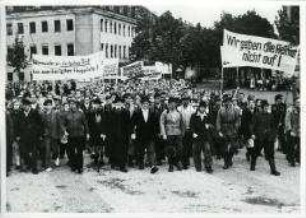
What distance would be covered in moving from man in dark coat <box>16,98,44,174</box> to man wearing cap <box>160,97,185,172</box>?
256 centimetres

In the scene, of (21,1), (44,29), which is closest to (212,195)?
(21,1)

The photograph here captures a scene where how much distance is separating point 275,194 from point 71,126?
170 inches

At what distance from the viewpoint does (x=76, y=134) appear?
1079 cm

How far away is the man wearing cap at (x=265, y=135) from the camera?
1047 centimetres

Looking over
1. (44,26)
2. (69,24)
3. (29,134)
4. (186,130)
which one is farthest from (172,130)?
(69,24)

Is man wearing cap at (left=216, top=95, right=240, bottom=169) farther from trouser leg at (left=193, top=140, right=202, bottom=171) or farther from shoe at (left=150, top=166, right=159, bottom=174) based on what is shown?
shoe at (left=150, top=166, right=159, bottom=174)

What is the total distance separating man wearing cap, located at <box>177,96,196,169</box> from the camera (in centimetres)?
1116

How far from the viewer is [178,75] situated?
153ft

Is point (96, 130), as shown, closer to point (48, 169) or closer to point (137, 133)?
point (137, 133)

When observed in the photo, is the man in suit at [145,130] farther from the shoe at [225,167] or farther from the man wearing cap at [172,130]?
the shoe at [225,167]

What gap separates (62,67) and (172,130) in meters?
3.53

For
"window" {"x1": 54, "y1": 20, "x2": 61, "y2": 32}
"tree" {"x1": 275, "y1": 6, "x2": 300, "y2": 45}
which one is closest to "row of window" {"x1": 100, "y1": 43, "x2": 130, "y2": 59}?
"window" {"x1": 54, "y1": 20, "x2": 61, "y2": 32}

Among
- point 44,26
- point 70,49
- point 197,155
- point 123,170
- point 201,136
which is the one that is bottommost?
point 123,170

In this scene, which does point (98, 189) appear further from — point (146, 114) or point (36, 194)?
point (146, 114)
